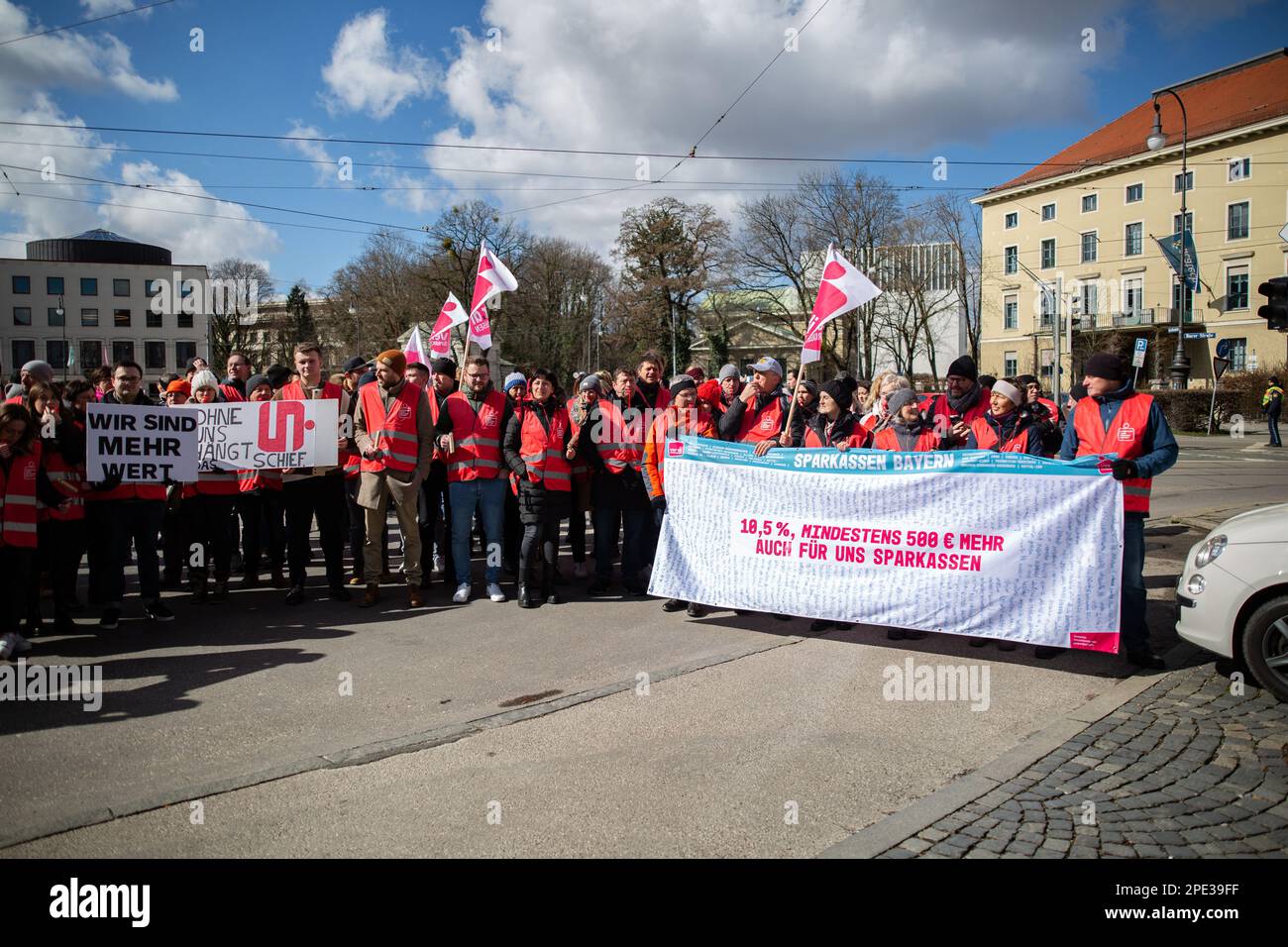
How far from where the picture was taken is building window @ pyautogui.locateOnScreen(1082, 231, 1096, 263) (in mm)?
61906

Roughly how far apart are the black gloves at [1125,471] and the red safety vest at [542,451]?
4.51 m

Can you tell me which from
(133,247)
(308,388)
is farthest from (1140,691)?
(133,247)

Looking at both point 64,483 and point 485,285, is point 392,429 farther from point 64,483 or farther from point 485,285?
point 485,285

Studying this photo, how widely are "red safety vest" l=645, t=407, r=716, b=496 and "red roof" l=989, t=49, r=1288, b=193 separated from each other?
47.7 m

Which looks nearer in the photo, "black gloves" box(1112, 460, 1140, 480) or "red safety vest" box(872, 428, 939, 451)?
"black gloves" box(1112, 460, 1140, 480)

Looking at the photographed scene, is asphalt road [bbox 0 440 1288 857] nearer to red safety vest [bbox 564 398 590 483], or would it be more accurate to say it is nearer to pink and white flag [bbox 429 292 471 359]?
red safety vest [bbox 564 398 590 483]

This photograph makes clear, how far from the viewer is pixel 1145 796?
396cm

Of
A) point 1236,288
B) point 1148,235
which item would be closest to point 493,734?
point 1148,235

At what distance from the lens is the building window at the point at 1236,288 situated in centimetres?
5338

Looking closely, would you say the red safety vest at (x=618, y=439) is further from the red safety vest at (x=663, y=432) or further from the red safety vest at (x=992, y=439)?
the red safety vest at (x=992, y=439)

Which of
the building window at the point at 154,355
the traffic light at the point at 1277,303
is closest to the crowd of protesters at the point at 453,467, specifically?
the traffic light at the point at 1277,303

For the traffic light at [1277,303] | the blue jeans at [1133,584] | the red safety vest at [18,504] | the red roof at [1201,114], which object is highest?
the red roof at [1201,114]

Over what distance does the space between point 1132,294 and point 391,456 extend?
6458cm

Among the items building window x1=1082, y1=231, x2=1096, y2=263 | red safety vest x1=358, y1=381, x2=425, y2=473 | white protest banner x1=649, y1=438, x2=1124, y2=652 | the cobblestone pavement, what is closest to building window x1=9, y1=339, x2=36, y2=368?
building window x1=1082, y1=231, x2=1096, y2=263
